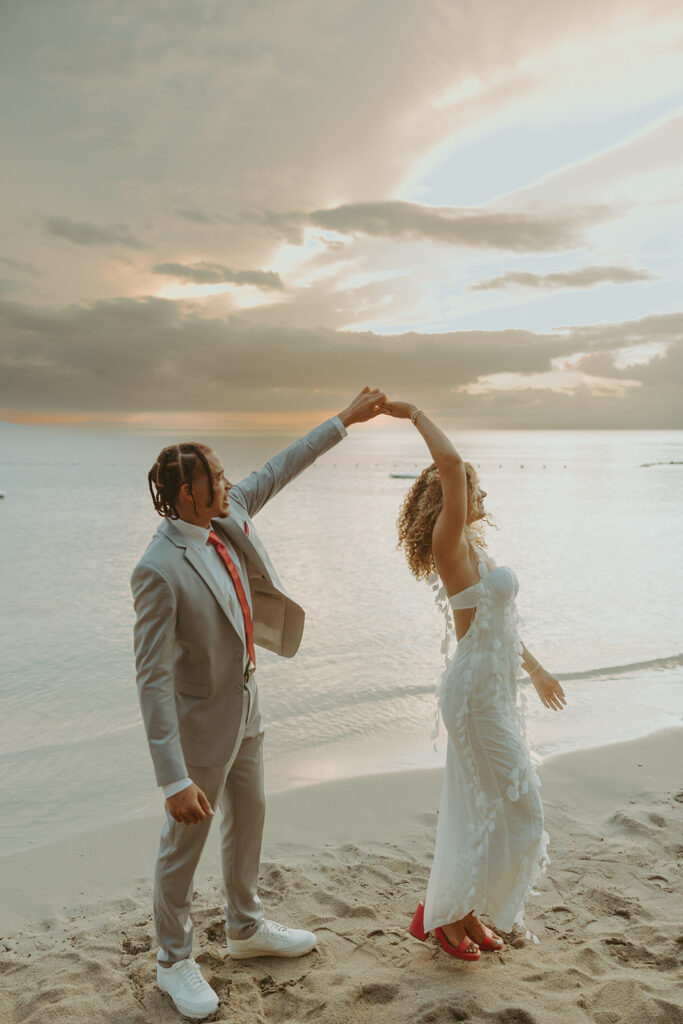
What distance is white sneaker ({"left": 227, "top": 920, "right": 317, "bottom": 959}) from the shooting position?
3.37 m

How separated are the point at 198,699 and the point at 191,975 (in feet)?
Result: 3.79

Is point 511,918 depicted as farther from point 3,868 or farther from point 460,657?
point 3,868

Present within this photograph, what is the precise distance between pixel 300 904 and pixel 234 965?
2.01 feet

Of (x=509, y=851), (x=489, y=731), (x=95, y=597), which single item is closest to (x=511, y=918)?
(x=509, y=851)

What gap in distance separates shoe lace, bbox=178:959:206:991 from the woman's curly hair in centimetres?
194

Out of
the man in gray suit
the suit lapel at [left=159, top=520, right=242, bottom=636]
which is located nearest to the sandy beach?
the man in gray suit

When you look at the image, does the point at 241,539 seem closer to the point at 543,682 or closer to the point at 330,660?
the point at 543,682

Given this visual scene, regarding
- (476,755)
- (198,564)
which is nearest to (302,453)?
(198,564)

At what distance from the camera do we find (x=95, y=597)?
14.4 metres

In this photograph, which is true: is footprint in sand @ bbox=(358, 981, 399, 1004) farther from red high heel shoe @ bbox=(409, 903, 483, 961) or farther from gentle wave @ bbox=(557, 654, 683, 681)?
gentle wave @ bbox=(557, 654, 683, 681)

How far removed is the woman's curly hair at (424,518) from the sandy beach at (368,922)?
1769 mm

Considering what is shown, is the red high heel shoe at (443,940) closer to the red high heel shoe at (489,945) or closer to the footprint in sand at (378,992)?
the red high heel shoe at (489,945)

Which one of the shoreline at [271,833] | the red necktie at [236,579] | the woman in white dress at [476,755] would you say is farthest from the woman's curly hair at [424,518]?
the shoreline at [271,833]

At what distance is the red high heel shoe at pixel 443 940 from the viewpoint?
3275mm
